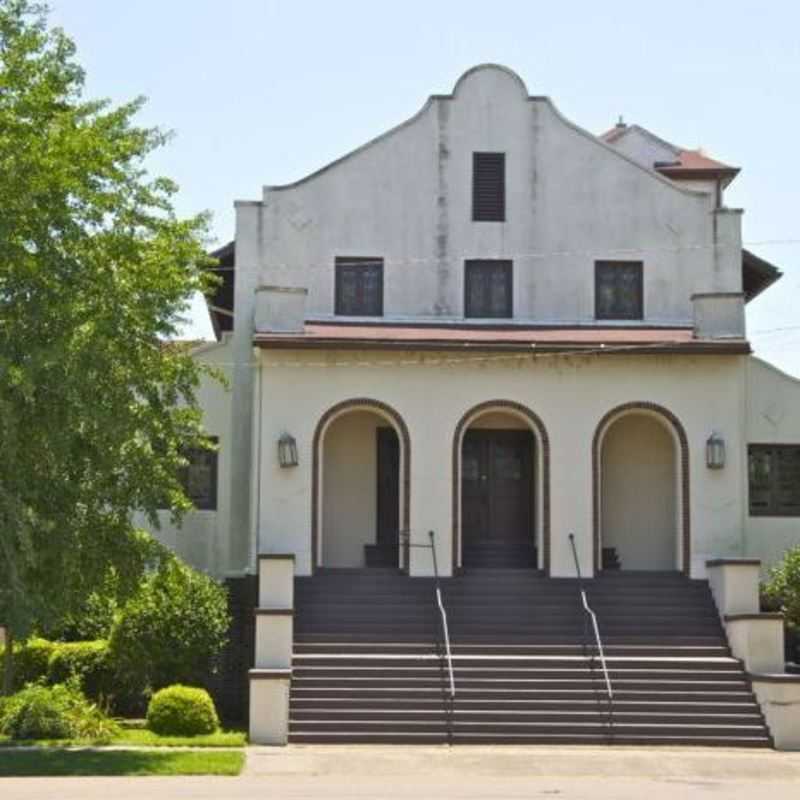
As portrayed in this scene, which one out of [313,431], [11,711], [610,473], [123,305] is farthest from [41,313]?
[610,473]

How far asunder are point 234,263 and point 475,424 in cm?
559

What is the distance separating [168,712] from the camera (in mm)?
22641

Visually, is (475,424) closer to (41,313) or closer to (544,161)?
(544,161)

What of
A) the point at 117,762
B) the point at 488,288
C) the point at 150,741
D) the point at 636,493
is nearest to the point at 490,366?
the point at 488,288

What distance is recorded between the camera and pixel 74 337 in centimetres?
1956

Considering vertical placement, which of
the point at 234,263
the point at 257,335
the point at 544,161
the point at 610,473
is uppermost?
the point at 544,161

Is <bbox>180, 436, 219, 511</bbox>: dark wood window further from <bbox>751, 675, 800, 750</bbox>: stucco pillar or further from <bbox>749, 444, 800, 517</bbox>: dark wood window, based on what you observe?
<bbox>751, 675, 800, 750</bbox>: stucco pillar

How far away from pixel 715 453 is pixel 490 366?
4.11 metres

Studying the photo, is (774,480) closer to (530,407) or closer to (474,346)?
(530,407)

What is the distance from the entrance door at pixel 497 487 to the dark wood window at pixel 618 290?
2946 millimetres

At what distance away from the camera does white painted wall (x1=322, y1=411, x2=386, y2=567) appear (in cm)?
2845

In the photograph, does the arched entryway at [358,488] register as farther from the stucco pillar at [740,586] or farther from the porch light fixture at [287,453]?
the stucco pillar at [740,586]

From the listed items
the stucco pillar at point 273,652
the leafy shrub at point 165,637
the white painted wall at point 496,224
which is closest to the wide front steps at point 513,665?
the stucco pillar at point 273,652

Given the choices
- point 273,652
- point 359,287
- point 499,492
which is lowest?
point 273,652
